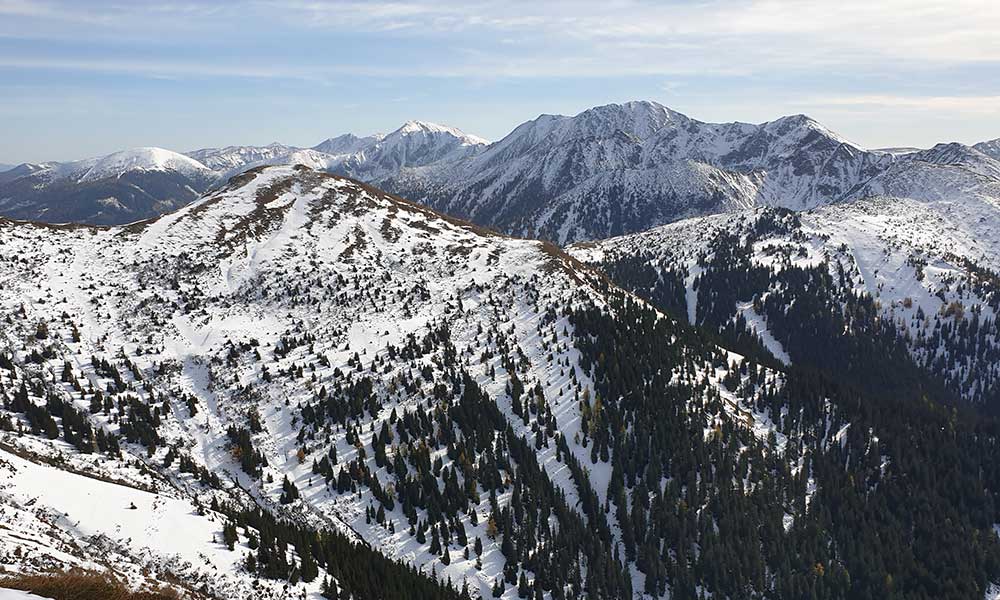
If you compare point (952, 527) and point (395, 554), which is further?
point (952, 527)

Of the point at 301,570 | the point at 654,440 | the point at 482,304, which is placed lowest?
the point at 654,440

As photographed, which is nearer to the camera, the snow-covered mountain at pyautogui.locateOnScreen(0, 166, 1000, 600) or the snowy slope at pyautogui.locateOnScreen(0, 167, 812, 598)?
the snow-covered mountain at pyautogui.locateOnScreen(0, 166, 1000, 600)

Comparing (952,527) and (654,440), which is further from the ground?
(654,440)

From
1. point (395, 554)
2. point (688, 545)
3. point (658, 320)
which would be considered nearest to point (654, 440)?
point (688, 545)

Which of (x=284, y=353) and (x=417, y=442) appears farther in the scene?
(x=284, y=353)

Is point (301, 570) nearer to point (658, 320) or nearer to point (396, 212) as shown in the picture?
point (658, 320)

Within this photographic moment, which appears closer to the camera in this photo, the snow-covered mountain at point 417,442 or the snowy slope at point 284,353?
the snow-covered mountain at point 417,442

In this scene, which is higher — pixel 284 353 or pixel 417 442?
pixel 284 353

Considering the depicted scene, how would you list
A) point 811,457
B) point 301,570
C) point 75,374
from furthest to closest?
1. point 811,457
2. point 75,374
3. point 301,570
